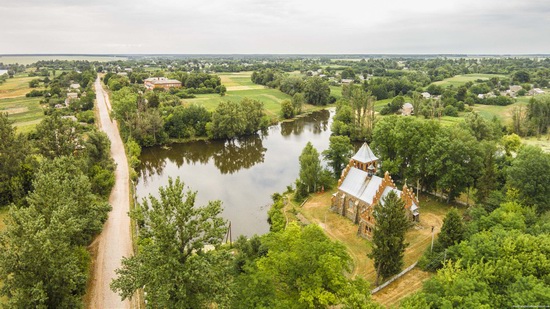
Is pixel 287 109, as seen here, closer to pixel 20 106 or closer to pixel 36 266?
pixel 20 106

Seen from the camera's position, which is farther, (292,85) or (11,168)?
(292,85)

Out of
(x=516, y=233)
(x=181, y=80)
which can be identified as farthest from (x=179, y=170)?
(x=181, y=80)

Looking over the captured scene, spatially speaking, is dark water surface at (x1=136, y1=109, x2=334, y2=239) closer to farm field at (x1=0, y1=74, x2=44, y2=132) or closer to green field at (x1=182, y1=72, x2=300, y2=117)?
green field at (x1=182, y1=72, x2=300, y2=117)

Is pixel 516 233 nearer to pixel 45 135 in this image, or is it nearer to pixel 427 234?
pixel 427 234

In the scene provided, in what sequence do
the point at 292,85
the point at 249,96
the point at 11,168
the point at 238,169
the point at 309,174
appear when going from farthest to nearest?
the point at 292,85 → the point at 249,96 → the point at 238,169 → the point at 309,174 → the point at 11,168

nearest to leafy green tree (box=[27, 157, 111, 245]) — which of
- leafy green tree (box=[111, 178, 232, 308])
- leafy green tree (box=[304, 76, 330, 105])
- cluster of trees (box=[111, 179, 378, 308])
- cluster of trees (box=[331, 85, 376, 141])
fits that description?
leafy green tree (box=[111, 178, 232, 308])

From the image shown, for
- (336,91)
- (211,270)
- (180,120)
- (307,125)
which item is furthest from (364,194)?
(336,91)
